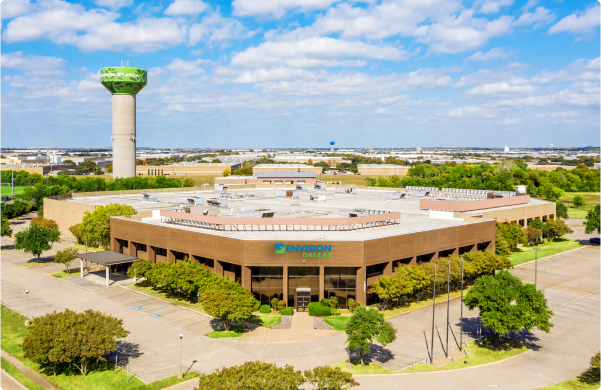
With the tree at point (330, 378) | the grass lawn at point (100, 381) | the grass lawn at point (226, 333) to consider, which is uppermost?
the tree at point (330, 378)

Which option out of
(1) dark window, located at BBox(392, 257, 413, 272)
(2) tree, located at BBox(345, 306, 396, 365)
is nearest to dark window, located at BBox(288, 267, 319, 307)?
(1) dark window, located at BBox(392, 257, 413, 272)

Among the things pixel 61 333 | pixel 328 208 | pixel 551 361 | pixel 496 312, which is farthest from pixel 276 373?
pixel 328 208

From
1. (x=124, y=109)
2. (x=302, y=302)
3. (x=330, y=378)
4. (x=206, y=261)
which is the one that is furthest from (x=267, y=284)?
(x=124, y=109)

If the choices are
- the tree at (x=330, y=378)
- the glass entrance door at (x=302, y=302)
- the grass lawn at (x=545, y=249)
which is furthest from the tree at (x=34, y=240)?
the grass lawn at (x=545, y=249)

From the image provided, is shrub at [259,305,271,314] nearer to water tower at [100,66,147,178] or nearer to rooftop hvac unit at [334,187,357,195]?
rooftop hvac unit at [334,187,357,195]

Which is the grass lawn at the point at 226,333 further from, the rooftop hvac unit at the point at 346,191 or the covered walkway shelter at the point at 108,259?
the rooftop hvac unit at the point at 346,191

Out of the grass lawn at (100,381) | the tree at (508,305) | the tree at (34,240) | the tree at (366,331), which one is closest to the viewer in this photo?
→ the grass lawn at (100,381)
